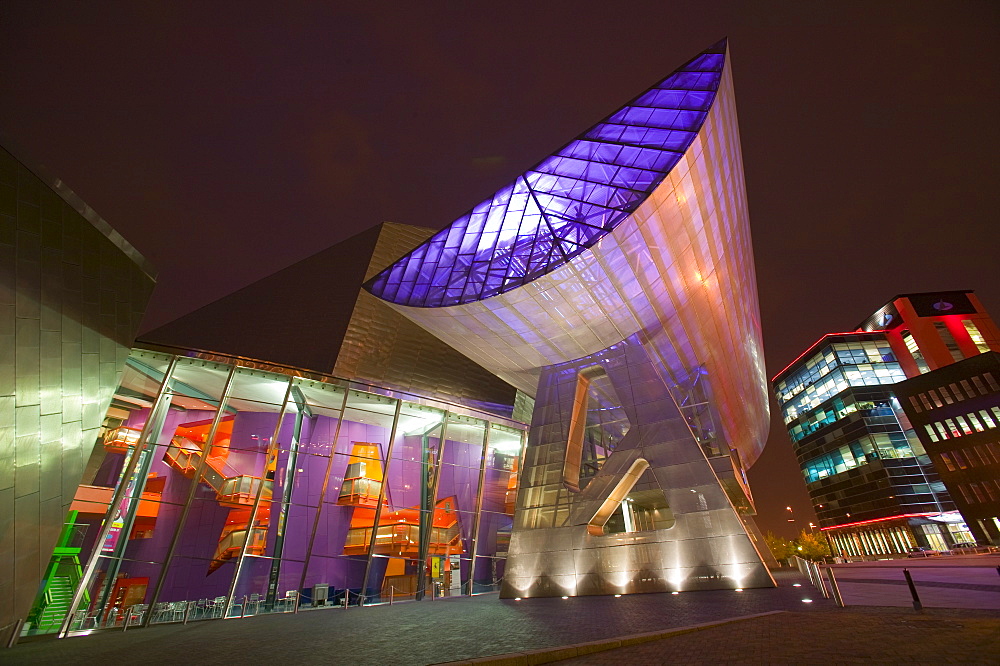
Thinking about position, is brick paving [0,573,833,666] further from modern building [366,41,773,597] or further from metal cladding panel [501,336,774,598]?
modern building [366,41,773,597]

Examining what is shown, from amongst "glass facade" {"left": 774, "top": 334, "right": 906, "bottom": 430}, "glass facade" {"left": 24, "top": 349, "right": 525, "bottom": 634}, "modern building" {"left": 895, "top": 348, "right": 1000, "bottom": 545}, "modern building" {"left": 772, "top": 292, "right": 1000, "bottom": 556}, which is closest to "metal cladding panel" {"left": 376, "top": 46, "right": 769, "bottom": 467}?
"glass facade" {"left": 24, "top": 349, "right": 525, "bottom": 634}

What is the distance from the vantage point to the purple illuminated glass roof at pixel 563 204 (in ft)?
49.1

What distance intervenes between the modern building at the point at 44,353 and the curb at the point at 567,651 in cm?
1000

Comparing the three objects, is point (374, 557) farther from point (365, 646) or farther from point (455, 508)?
point (365, 646)

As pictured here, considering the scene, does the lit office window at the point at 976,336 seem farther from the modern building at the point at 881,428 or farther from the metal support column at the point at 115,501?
the metal support column at the point at 115,501

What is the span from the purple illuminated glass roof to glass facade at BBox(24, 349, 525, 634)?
6.24 m

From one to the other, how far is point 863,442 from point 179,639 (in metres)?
75.3

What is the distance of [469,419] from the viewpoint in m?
23.8

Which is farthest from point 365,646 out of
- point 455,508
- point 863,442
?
point 863,442

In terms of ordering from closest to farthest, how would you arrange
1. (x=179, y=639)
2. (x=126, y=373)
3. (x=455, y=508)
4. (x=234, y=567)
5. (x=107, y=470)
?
(x=179, y=639) < (x=107, y=470) < (x=126, y=373) < (x=234, y=567) < (x=455, y=508)

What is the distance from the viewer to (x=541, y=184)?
17.7 metres

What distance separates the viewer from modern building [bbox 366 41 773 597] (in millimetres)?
14219

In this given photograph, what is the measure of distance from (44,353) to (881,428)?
78031mm

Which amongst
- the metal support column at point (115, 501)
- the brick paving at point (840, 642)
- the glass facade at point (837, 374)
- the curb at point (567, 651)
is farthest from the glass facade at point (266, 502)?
the glass facade at point (837, 374)
